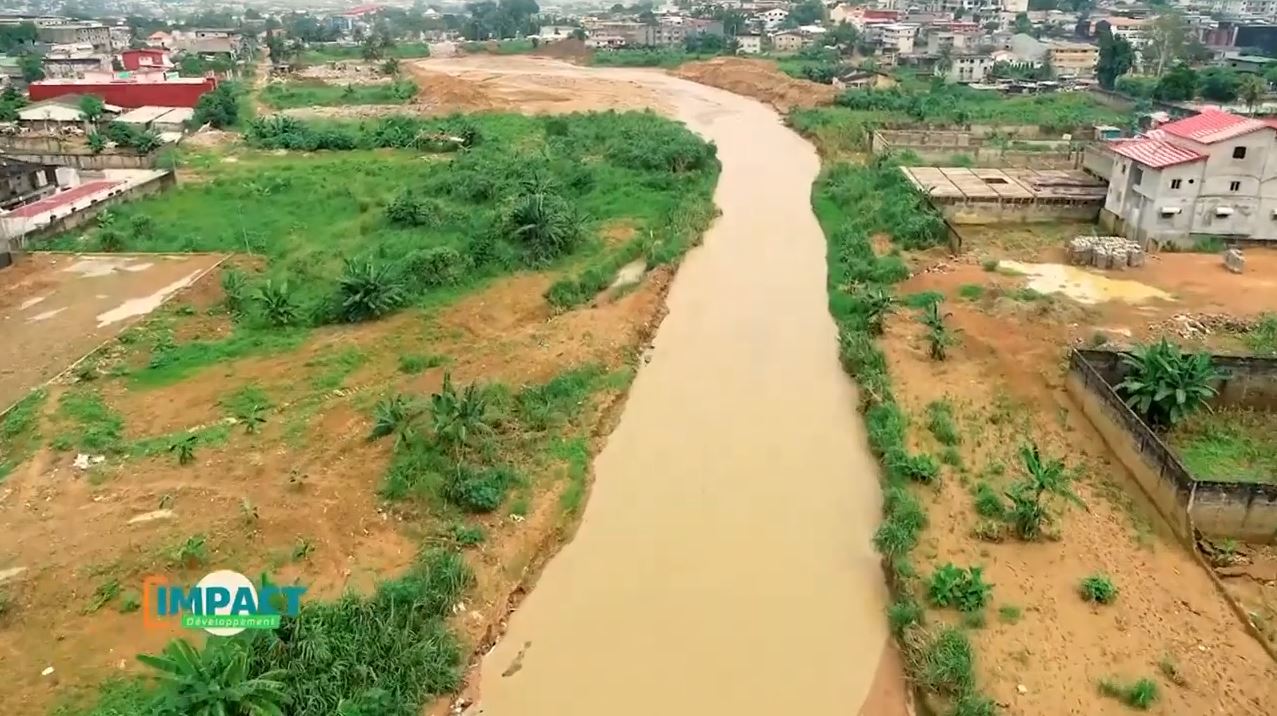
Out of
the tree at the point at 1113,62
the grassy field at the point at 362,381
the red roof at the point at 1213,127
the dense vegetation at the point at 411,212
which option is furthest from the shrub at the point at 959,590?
the tree at the point at 1113,62

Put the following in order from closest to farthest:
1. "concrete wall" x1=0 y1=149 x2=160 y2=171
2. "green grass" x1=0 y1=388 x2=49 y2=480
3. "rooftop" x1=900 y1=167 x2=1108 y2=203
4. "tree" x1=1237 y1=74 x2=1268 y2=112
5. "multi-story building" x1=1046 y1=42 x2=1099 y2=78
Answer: "green grass" x1=0 y1=388 x2=49 y2=480 < "rooftop" x1=900 y1=167 x2=1108 y2=203 < "concrete wall" x1=0 y1=149 x2=160 y2=171 < "tree" x1=1237 y1=74 x2=1268 y2=112 < "multi-story building" x1=1046 y1=42 x2=1099 y2=78

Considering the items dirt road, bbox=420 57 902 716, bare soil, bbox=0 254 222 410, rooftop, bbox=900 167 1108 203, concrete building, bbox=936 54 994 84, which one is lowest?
dirt road, bbox=420 57 902 716

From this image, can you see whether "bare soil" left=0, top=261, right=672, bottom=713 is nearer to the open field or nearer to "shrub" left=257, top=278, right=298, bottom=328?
"shrub" left=257, top=278, right=298, bottom=328

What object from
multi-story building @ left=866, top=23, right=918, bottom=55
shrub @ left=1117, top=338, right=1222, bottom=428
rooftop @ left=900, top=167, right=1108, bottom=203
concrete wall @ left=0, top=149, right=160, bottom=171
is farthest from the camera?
multi-story building @ left=866, top=23, right=918, bottom=55

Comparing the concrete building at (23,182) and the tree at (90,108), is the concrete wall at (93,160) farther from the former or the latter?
the tree at (90,108)

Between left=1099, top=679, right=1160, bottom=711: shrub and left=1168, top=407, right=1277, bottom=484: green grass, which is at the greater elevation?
left=1168, top=407, right=1277, bottom=484: green grass

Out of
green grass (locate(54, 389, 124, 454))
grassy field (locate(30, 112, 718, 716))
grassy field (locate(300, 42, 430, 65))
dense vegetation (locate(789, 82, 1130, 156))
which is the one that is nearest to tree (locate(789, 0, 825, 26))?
grassy field (locate(300, 42, 430, 65))
